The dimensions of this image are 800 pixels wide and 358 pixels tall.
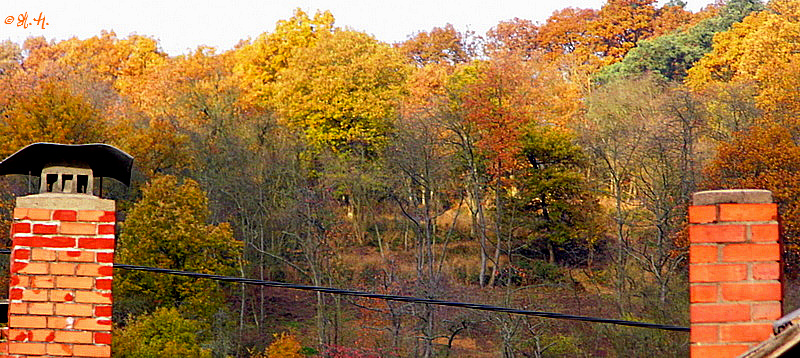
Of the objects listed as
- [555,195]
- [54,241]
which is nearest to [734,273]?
[54,241]

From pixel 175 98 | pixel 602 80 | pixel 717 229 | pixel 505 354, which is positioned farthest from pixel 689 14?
pixel 717 229

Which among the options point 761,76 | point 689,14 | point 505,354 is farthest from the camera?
point 689,14

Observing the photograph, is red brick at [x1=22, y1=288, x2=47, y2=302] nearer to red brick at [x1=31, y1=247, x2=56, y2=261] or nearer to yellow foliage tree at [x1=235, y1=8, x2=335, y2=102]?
red brick at [x1=31, y1=247, x2=56, y2=261]

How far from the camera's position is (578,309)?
3547 cm

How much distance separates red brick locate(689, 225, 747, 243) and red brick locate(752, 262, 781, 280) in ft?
0.38

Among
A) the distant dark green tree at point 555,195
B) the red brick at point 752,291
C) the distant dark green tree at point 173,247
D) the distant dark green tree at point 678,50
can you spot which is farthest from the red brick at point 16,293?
the distant dark green tree at point 678,50

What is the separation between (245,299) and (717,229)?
35.3 m

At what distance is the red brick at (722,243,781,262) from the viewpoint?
4.20 meters

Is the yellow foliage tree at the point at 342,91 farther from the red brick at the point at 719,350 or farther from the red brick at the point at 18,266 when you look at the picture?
the red brick at the point at 719,350

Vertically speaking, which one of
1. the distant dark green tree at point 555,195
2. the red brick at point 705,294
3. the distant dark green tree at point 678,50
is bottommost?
the red brick at point 705,294

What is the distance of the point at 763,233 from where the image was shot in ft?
13.8

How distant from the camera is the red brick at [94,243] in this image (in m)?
5.25

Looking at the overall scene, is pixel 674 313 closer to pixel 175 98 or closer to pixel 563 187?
pixel 563 187

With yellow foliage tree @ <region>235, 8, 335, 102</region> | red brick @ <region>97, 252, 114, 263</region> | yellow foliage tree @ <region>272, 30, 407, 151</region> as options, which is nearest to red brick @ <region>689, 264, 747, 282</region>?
red brick @ <region>97, 252, 114, 263</region>
